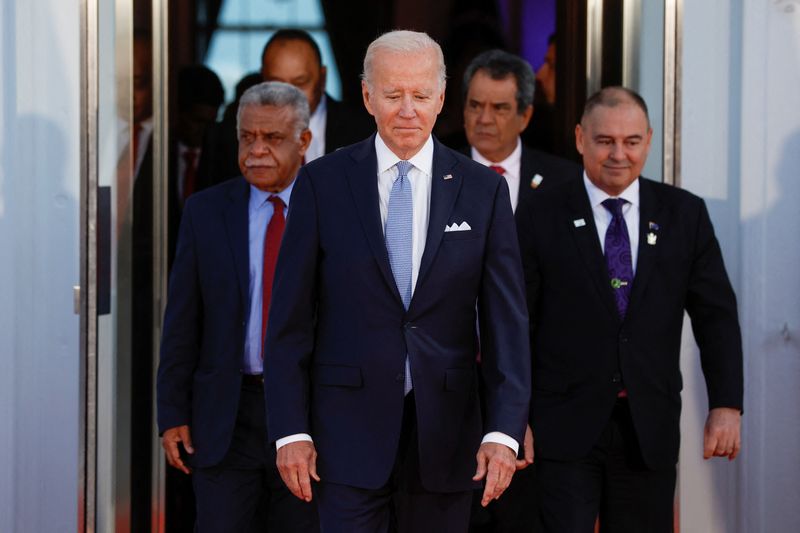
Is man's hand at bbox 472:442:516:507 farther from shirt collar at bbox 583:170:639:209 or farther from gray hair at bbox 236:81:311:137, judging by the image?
gray hair at bbox 236:81:311:137

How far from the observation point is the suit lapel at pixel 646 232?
3.78m

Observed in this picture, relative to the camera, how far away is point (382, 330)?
2967 millimetres

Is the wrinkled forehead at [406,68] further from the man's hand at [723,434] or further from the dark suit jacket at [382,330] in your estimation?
the man's hand at [723,434]

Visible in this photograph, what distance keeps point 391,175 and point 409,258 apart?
0.72 feet

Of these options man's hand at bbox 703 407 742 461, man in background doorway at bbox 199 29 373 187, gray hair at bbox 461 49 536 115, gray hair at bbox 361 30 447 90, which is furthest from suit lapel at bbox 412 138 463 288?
man in background doorway at bbox 199 29 373 187

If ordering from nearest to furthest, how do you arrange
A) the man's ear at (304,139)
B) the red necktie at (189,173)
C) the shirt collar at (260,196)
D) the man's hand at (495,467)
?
the man's hand at (495,467), the shirt collar at (260,196), the man's ear at (304,139), the red necktie at (189,173)

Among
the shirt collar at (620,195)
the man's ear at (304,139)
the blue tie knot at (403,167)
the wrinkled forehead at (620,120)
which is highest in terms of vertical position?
the wrinkled forehead at (620,120)

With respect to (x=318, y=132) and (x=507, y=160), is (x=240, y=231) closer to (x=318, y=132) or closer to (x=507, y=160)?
(x=507, y=160)

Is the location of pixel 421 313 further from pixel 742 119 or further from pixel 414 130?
pixel 742 119

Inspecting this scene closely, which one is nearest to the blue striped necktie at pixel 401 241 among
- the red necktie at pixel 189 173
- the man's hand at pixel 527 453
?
the man's hand at pixel 527 453

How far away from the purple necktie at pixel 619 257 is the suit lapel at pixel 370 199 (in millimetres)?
1024

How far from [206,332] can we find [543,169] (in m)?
1.60

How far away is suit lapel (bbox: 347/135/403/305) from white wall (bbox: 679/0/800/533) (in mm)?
1804

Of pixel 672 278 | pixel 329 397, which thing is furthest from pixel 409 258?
pixel 672 278
